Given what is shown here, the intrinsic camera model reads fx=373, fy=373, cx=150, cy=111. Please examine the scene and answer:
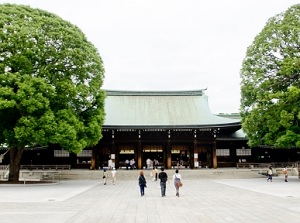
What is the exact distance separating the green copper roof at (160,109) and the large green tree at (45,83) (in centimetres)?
1085

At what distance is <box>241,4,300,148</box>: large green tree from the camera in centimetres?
2991

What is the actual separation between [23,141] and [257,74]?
2001 cm

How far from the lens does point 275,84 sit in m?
31.7

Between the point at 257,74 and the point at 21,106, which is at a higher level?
the point at 257,74

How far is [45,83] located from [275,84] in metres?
18.8

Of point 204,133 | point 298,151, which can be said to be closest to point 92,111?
point 204,133

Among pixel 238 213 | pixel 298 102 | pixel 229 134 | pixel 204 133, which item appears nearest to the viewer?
pixel 238 213

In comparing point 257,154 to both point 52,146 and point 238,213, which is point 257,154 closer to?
point 52,146

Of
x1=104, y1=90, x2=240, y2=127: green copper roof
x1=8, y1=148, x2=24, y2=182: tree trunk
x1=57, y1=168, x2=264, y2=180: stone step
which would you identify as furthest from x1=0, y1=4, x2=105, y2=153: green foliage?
x1=104, y1=90, x2=240, y2=127: green copper roof

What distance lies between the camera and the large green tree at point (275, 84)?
98.1ft

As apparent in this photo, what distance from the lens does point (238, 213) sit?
45.8 feet

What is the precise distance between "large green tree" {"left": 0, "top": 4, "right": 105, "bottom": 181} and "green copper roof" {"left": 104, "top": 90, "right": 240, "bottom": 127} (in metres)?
10.8

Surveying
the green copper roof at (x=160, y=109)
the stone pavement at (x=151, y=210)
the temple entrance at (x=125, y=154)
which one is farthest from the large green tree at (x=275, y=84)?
the temple entrance at (x=125, y=154)

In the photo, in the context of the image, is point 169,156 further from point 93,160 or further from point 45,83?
point 45,83
